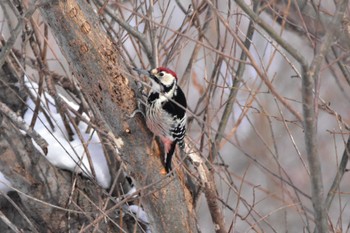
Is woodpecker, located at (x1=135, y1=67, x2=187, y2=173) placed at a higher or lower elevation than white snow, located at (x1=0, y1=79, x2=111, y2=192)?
higher

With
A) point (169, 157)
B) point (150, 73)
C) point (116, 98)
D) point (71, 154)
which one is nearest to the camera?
point (116, 98)

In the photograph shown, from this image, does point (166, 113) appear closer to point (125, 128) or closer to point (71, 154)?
point (125, 128)

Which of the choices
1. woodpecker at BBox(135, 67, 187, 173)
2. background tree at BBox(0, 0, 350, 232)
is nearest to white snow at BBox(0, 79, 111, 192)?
background tree at BBox(0, 0, 350, 232)

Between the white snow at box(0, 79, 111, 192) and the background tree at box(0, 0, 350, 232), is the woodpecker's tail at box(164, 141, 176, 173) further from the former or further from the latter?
the white snow at box(0, 79, 111, 192)

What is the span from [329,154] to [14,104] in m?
6.78

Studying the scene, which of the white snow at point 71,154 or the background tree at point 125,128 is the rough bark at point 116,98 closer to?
the background tree at point 125,128

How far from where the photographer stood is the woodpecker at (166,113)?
10.6 ft

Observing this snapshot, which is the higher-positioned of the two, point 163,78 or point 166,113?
point 163,78

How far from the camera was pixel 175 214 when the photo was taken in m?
3.30

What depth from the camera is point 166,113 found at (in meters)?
3.45

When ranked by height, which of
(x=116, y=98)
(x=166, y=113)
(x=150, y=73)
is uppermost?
(x=150, y=73)

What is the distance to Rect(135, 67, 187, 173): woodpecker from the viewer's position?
3225 mm

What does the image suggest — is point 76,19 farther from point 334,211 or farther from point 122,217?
point 334,211

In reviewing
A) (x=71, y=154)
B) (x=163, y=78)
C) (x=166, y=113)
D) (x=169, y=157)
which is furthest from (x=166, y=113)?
(x=71, y=154)
